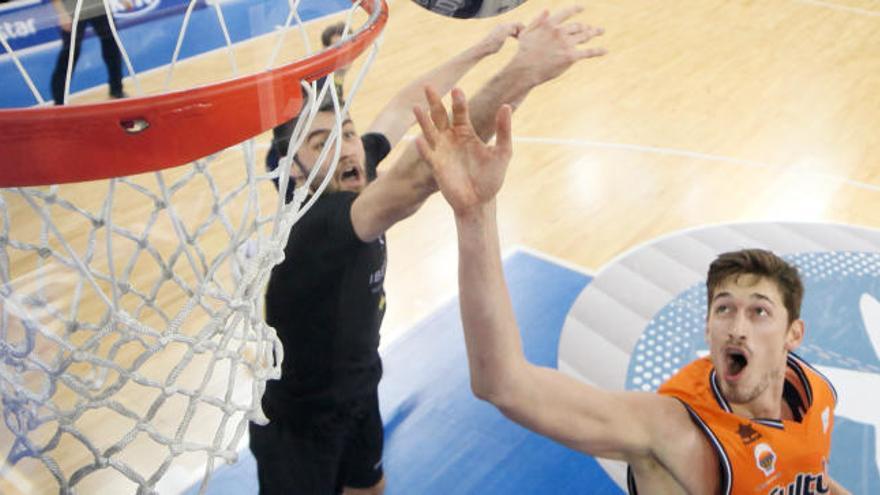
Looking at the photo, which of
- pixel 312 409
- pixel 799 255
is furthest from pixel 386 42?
pixel 312 409

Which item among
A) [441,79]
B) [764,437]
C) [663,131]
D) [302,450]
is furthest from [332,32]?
[663,131]

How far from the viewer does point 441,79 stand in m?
2.91

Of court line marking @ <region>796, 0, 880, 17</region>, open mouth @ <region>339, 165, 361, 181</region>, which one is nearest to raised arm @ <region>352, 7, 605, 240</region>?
open mouth @ <region>339, 165, 361, 181</region>

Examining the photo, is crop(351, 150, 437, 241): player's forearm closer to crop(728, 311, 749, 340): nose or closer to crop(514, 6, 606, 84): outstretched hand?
crop(514, 6, 606, 84): outstretched hand

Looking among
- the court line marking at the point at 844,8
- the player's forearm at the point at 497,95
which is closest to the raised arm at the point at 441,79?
the player's forearm at the point at 497,95

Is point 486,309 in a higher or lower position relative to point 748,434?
higher

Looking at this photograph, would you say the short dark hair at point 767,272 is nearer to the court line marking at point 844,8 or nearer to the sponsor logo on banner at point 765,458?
the sponsor logo on banner at point 765,458

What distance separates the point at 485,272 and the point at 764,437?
40.3 inches

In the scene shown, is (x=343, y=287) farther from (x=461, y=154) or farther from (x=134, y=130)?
(x=134, y=130)

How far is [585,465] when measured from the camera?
347 centimetres

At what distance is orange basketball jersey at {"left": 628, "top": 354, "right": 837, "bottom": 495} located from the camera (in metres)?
2.11

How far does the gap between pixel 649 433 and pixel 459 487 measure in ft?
4.97

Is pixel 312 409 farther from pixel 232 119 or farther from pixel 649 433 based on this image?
pixel 232 119

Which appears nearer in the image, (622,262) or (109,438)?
(109,438)
